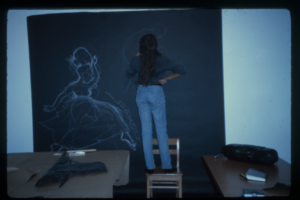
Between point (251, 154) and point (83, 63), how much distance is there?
1.97 meters

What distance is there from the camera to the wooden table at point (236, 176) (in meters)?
0.90

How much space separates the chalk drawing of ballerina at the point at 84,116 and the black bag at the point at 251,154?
1.07 metres

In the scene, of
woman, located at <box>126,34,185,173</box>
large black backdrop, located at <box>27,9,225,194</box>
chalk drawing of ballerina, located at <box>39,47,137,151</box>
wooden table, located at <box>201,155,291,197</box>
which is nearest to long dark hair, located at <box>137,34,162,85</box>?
woman, located at <box>126,34,185,173</box>

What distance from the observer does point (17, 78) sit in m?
2.07

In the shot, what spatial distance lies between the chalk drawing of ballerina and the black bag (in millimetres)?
1073

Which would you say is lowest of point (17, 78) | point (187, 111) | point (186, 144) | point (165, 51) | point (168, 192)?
point (168, 192)

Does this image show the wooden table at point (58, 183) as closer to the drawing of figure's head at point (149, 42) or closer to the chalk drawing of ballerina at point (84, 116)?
the chalk drawing of ballerina at point (84, 116)

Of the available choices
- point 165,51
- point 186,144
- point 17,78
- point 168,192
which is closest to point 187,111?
point 186,144

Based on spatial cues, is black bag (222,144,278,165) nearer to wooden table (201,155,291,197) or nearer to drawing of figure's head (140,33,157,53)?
wooden table (201,155,291,197)

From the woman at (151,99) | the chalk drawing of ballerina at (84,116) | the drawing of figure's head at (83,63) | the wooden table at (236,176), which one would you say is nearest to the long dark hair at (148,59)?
the woman at (151,99)

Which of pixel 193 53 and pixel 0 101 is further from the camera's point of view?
pixel 193 53
